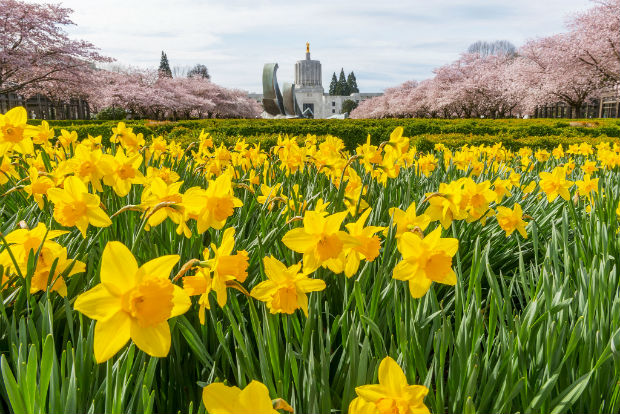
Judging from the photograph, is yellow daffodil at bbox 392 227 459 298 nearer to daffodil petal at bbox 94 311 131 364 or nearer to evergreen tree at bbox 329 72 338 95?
daffodil petal at bbox 94 311 131 364

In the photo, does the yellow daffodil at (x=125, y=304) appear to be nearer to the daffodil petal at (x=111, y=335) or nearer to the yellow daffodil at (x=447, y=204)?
the daffodil petal at (x=111, y=335)

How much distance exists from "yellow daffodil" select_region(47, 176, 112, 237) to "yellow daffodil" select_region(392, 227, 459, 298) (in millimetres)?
749

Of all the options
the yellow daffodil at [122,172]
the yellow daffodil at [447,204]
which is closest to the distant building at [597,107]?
the yellow daffodil at [447,204]

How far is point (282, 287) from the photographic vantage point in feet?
3.24

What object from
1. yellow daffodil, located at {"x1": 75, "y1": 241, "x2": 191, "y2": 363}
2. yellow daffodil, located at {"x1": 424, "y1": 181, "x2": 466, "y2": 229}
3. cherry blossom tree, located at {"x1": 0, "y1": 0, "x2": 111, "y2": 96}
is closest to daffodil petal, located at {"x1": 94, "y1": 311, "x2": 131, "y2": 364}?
yellow daffodil, located at {"x1": 75, "y1": 241, "x2": 191, "y2": 363}

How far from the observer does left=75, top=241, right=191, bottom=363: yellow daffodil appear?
65 centimetres

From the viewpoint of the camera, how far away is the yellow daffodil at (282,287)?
3.23ft

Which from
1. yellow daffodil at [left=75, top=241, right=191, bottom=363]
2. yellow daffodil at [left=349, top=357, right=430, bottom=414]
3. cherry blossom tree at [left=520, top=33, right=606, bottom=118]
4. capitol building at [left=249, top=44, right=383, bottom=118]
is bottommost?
yellow daffodil at [left=349, top=357, right=430, bottom=414]

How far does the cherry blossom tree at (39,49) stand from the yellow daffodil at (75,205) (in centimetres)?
2069

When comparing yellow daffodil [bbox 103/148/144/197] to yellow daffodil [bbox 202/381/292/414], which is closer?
yellow daffodil [bbox 202/381/292/414]

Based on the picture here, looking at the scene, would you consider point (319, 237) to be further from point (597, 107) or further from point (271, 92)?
point (597, 107)

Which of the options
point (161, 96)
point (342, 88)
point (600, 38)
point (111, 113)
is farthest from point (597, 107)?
point (342, 88)

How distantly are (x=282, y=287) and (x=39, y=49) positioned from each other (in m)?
23.1

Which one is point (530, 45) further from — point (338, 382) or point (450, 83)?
point (338, 382)
